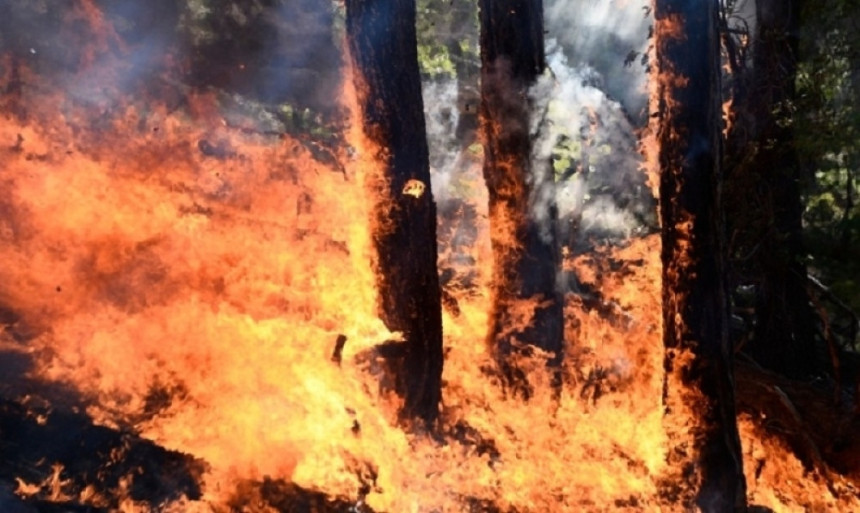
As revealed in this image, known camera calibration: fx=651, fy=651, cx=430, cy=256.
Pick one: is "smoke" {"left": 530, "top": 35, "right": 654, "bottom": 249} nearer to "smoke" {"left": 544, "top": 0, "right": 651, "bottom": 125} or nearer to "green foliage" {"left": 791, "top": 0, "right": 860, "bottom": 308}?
"smoke" {"left": 544, "top": 0, "right": 651, "bottom": 125}

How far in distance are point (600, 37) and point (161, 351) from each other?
11992 mm

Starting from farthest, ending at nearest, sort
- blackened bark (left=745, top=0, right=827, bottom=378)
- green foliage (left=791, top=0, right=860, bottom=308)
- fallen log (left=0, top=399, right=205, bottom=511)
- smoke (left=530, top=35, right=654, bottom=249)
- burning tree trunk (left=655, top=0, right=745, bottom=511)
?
smoke (left=530, top=35, right=654, bottom=249)
blackened bark (left=745, top=0, right=827, bottom=378)
green foliage (left=791, top=0, right=860, bottom=308)
burning tree trunk (left=655, top=0, right=745, bottom=511)
fallen log (left=0, top=399, right=205, bottom=511)

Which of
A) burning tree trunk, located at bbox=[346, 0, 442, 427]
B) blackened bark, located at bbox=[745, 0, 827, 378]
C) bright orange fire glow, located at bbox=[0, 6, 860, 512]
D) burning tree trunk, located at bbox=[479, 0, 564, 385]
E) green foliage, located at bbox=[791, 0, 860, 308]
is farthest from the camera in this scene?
blackened bark, located at bbox=[745, 0, 827, 378]

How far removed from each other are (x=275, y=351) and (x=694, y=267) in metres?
4.11

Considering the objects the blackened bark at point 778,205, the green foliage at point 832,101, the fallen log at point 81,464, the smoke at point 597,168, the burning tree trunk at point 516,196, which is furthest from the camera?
the smoke at point 597,168

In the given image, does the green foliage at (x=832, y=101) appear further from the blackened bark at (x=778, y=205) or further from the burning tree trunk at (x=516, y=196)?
the burning tree trunk at (x=516, y=196)

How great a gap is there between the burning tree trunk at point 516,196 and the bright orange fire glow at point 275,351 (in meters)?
0.42

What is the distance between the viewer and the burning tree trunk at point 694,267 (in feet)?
17.4

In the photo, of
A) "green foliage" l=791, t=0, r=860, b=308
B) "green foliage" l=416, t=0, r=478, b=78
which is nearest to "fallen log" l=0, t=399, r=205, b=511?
"green foliage" l=791, t=0, r=860, b=308

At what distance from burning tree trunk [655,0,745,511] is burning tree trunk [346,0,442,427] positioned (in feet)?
6.99

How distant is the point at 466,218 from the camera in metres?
11.7

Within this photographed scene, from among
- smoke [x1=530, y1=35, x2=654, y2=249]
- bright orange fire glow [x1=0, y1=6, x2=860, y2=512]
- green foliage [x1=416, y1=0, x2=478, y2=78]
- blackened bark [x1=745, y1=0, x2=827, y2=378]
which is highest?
green foliage [x1=416, y1=0, x2=478, y2=78]

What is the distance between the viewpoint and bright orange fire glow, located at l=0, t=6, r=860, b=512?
19.8ft

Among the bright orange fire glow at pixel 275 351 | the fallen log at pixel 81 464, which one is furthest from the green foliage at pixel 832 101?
the fallen log at pixel 81 464
